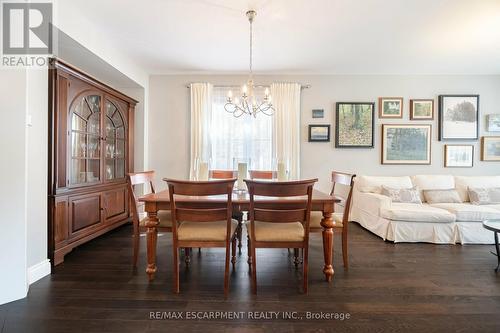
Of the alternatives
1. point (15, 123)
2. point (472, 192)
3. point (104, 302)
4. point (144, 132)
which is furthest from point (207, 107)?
point (472, 192)

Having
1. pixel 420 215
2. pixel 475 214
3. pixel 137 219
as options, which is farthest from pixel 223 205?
pixel 475 214

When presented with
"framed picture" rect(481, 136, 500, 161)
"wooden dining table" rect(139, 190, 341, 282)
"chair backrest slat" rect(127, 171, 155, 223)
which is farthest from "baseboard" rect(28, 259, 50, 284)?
"framed picture" rect(481, 136, 500, 161)

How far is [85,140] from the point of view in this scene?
9.14ft

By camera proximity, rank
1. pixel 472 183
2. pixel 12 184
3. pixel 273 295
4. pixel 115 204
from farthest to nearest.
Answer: pixel 472 183 → pixel 115 204 → pixel 273 295 → pixel 12 184

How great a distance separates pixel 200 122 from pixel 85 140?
1751 mm

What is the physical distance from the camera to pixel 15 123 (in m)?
1.72

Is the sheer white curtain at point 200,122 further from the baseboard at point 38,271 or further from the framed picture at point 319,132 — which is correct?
the baseboard at point 38,271

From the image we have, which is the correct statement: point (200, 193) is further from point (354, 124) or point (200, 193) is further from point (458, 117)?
point (458, 117)

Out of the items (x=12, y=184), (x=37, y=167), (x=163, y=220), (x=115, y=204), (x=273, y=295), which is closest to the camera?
(x=12, y=184)

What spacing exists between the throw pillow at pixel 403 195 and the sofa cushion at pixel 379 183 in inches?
5.4

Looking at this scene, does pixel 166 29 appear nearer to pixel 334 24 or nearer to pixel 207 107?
pixel 207 107

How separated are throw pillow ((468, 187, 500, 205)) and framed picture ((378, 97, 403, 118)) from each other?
1620mm

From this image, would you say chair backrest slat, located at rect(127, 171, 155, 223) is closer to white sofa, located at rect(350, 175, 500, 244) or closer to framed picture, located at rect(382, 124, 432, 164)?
white sofa, located at rect(350, 175, 500, 244)

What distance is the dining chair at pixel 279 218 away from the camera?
1738 millimetres
